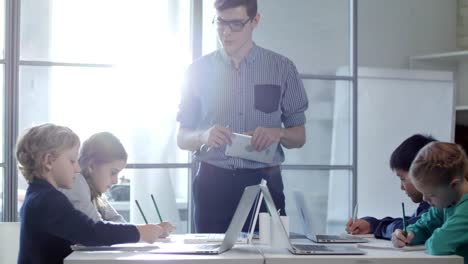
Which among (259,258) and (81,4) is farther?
(81,4)

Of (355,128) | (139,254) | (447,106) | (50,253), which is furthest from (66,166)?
(447,106)

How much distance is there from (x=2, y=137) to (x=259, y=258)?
7.49 ft

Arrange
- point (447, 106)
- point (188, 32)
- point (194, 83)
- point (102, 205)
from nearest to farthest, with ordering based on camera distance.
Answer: point (102, 205)
point (194, 83)
point (188, 32)
point (447, 106)

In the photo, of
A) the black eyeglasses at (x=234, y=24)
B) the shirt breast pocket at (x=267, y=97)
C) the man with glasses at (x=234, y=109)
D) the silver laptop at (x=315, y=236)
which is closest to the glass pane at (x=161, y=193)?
the man with glasses at (x=234, y=109)

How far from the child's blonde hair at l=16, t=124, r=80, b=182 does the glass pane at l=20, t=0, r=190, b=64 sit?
1694 mm

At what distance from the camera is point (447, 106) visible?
4.38 m

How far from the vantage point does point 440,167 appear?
208 cm

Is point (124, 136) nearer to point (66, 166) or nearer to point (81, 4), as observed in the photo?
point (81, 4)

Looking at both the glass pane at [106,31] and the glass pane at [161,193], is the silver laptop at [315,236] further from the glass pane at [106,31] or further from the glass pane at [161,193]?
the glass pane at [106,31]

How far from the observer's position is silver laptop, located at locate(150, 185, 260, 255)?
1919 millimetres

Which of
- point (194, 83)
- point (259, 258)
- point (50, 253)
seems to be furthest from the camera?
point (194, 83)

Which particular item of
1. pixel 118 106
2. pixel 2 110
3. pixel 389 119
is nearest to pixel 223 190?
pixel 118 106

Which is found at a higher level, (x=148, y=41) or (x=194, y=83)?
(x=148, y=41)

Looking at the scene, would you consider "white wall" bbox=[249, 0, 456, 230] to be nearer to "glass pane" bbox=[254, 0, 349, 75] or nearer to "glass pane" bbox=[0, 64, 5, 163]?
"glass pane" bbox=[254, 0, 349, 75]
